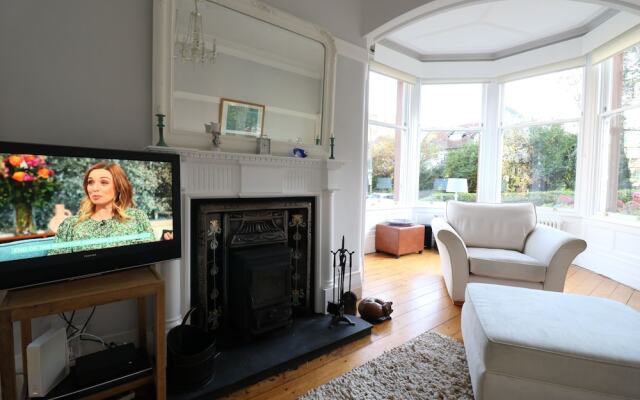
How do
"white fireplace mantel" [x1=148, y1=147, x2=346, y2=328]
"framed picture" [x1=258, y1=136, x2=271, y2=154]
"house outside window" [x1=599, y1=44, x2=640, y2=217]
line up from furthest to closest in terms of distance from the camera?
"house outside window" [x1=599, y1=44, x2=640, y2=217], "framed picture" [x1=258, y1=136, x2=271, y2=154], "white fireplace mantel" [x1=148, y1=147, x2=346, y2=328]

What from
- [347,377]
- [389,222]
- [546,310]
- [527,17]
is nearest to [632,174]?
[527,17]

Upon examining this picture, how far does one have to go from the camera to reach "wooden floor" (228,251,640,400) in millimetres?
1729

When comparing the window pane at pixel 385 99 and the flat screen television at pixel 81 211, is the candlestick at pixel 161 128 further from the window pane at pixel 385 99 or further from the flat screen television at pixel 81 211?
the window pane at pixel 385 99

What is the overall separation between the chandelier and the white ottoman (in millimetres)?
2167

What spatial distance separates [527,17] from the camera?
386cm

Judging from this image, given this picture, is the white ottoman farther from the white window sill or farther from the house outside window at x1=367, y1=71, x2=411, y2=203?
the house outside window at x1=367, y1=71, x2=411, y2=203

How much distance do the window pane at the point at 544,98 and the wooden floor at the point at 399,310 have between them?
2180 millimetres

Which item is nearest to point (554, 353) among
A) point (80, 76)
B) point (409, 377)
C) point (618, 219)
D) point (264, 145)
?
point (409, 377)

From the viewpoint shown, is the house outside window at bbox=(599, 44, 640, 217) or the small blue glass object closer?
the small blue glass object

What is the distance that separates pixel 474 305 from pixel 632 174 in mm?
3322

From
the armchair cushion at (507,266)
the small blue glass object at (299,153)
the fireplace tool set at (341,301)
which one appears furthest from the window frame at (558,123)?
the small blue glass object at (299,153)

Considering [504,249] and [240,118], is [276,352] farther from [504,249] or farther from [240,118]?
[504,249]

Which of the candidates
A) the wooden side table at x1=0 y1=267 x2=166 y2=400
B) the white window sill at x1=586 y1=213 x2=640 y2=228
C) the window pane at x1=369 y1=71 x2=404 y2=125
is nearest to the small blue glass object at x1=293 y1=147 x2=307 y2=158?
the wooden side table at x1=0 y1=267 x2=166 y2=400

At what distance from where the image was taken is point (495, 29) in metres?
4.18
